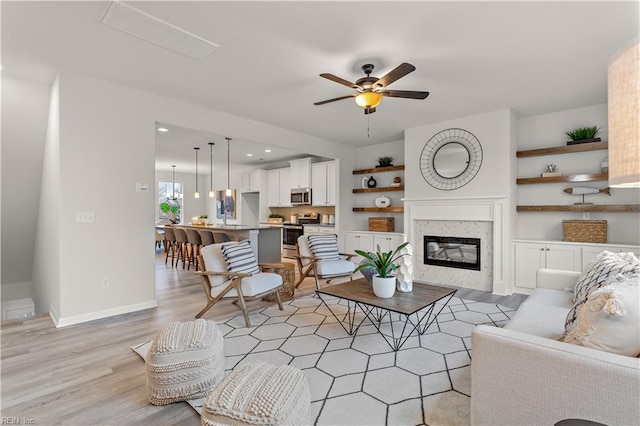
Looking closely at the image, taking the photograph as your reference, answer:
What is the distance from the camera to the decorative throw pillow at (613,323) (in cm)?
123

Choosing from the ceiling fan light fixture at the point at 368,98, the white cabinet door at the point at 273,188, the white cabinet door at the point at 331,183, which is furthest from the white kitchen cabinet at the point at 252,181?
the ceiling fan light fixture at the point at 368,98

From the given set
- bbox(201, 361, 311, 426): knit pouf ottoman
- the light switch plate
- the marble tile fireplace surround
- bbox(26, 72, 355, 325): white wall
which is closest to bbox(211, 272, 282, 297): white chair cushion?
bbox(26, 72, 355, 325): white wall

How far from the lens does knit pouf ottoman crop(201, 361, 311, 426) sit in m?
1.34

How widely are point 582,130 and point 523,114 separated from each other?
2.52ft

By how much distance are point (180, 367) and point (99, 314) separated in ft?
7.20

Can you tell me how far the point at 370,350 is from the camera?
261 cm

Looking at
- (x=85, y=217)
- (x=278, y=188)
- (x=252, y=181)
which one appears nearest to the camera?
(x=85, y=217)

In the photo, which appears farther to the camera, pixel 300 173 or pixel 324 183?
pixel 300 173

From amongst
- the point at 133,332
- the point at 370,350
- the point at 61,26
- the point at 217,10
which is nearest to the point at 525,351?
the point at 370,350

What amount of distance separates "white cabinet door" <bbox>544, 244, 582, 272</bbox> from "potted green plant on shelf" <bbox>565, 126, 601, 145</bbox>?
4.90 ft

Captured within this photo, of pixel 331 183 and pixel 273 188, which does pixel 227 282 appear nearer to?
pixel 331 183

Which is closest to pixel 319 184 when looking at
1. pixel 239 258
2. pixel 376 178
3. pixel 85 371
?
pixel 376 178

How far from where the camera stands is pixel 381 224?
20.1ft

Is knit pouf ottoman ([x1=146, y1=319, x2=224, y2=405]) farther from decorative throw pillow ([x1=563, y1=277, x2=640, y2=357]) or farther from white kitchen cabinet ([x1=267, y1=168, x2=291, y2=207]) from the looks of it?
white kitchen cabinet ([x1=267, y1=168, x2=291, y2=207])
